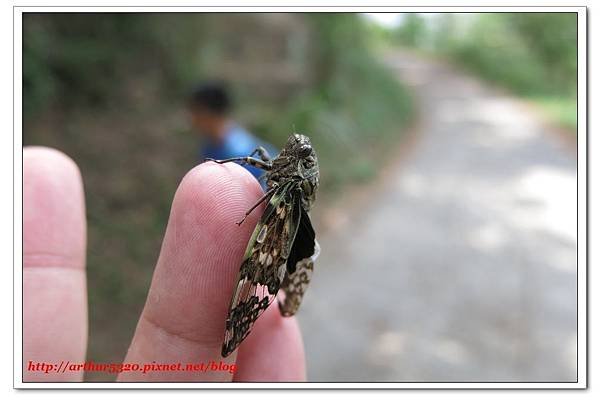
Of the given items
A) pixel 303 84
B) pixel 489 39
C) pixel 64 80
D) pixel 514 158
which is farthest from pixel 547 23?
pixel 64 80

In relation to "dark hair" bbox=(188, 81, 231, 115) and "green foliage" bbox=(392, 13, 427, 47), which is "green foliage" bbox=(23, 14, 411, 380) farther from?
"green foliage" bbox=(392, 13, 427, 47)

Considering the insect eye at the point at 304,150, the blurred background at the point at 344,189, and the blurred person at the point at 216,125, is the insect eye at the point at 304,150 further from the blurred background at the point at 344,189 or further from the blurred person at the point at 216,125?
the blurred person at the point at 216,125

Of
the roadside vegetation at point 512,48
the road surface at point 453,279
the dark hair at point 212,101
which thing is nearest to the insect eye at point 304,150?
the dark hair at point 212,101

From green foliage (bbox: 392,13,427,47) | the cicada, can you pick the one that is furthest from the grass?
the cicada

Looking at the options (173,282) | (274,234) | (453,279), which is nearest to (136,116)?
(453,279)

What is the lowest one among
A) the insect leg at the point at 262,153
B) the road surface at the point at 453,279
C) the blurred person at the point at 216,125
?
the road surface at the point at 453,279

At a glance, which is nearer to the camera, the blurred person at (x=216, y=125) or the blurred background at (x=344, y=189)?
the blurred person at (x=216, y=125)

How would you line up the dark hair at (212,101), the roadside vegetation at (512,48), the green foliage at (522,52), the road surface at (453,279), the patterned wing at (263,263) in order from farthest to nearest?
the green foliage at (522,52) → the roadside vegetation at (512,48) → the road surface at (453,279) → the dark hair at (212,101) → the patterned wing at (263,263)
